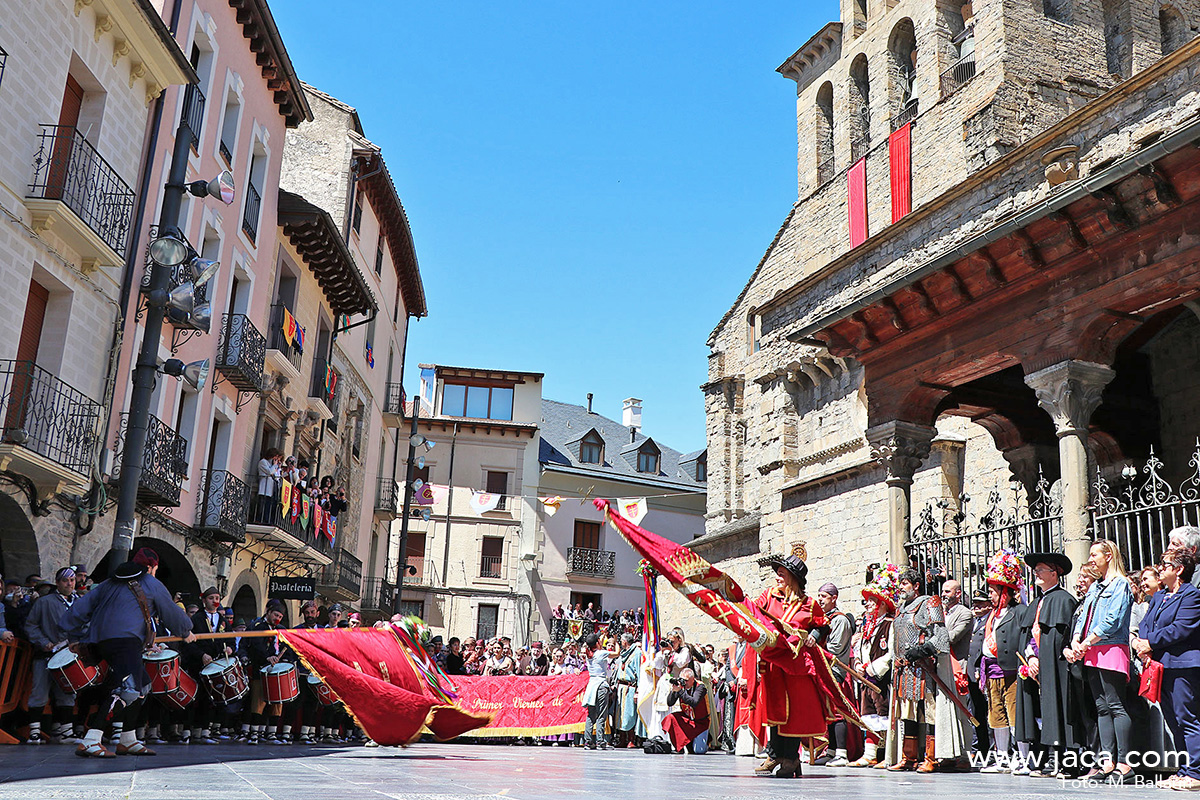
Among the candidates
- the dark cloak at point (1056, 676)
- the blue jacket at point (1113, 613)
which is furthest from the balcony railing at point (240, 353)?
the blue jacket at point (1113, 613)

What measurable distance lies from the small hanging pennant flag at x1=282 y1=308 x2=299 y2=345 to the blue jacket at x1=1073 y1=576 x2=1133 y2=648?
20283mm

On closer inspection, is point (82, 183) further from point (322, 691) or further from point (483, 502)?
point (483, 502)

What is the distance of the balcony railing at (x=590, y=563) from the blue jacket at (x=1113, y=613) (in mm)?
41072

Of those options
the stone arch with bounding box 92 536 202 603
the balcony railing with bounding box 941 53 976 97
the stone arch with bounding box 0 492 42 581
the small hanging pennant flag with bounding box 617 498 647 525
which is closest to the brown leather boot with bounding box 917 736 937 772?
the stone arch with bounding box 0 492 42 581

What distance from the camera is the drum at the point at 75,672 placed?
9.83m

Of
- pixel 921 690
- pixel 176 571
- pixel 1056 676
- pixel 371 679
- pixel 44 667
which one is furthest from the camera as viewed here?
pixel 176 571

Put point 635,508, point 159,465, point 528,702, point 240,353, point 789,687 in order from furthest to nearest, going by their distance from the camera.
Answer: point 635,508 → point 240,353 → point 528,702 → point 159,465 → point 789,687

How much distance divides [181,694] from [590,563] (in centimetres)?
3816

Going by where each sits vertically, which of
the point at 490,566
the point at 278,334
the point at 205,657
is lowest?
the point at 205,657

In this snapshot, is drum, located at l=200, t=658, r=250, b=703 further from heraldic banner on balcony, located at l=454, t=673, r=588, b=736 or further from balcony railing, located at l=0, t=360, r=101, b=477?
heraldic banner on balcony, located at l=454, t=673, r=588, b=736

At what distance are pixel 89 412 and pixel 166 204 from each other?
18.8 ft

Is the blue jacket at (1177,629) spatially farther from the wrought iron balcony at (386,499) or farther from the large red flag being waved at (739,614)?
the wrought iron balcony at (386,499)

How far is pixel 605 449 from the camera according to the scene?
55750 millimetres

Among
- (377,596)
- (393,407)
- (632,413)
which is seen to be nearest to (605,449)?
(632,413)
